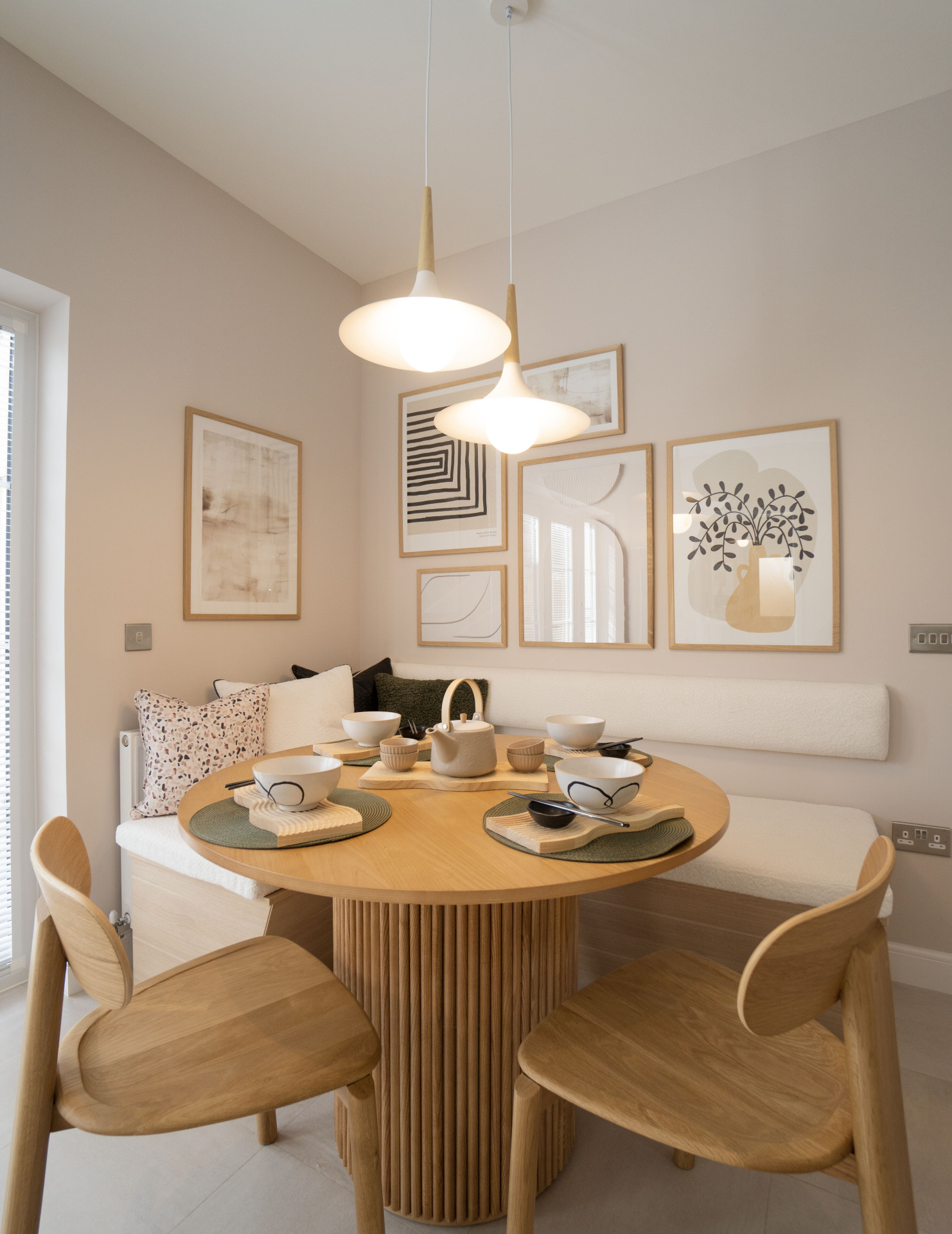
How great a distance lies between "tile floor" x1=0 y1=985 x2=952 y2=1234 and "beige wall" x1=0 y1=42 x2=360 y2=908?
0.99 meters

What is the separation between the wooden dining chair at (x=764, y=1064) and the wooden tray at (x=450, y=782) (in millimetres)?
400

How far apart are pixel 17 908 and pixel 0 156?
2338 mm

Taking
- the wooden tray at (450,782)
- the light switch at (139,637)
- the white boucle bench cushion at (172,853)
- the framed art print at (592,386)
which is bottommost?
the white boucle bench cushion at (172,853)

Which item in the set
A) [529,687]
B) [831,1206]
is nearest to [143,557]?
[529,687]

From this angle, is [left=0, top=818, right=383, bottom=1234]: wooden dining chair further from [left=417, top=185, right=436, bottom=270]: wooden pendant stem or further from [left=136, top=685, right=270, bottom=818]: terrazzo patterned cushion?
[left=417, top=185, right=436, bottom=270]: wooden pendant stem

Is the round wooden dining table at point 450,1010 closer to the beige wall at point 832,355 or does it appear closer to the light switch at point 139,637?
the light switch at point 139,637

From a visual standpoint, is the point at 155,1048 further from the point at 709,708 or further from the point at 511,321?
the point at 709,708

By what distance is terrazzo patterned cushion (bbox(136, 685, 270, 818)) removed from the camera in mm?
2072

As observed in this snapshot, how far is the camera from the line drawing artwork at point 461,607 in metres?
2.97

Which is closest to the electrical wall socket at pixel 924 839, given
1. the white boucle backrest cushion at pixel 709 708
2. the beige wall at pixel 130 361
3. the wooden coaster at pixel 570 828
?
the white boucle backrest cushion at pixel 709 708

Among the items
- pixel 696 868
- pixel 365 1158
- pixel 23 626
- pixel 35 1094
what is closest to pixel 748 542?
pixel 696 868

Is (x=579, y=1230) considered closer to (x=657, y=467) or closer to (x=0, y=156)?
(x=657, y=467)

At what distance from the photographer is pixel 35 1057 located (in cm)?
87

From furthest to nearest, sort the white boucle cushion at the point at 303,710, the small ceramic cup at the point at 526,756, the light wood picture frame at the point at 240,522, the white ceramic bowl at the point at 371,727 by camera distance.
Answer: the light wood picture frame at the point at 240,522 → the white boucle cushion at the point at 303,710 → the white ceramic bowl at the point at 371,727 → the small ceramic cup at the point at 526,756
